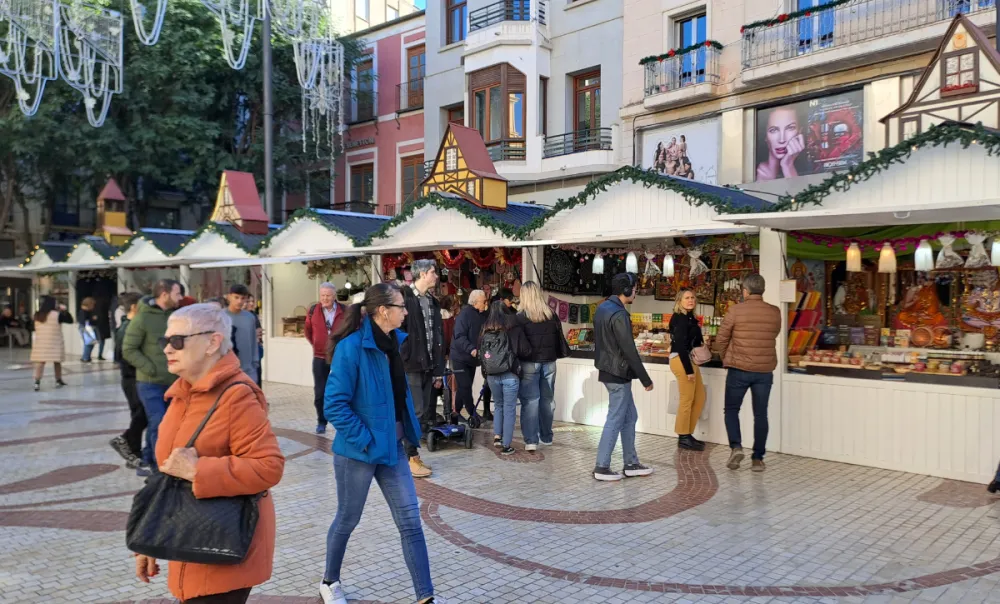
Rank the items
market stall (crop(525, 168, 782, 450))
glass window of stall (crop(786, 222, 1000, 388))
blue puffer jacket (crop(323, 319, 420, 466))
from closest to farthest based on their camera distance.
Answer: blue puffer jacket (crop(323, 319, 420, 466)) < glass window of stall (crop(786, 222, 1000, 388)) < market stall (crop(525, 168, 782, 450))

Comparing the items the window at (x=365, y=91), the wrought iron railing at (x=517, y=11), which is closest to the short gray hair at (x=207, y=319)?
the wrought iron railing at (x=517, y=11)

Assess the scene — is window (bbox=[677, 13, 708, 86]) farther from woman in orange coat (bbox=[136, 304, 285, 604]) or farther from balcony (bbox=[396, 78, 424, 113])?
woman in orange coat (bbox=[136, 304, 285, 604])

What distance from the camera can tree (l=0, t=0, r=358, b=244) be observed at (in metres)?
21.8

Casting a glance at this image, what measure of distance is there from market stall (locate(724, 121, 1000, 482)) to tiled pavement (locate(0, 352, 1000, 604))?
0.36 m

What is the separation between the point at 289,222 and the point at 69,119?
12938 mm

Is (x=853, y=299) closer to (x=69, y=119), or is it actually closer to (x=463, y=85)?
(x=463, y=85)

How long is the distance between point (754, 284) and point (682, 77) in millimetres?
10164

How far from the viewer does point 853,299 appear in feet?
30.6

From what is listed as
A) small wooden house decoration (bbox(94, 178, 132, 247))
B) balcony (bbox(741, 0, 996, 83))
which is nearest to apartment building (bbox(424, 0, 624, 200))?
balcony (bbox(741, 0, 996, 83))

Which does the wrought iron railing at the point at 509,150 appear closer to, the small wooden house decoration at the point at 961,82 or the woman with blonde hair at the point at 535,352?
the small wooden house decoration at the point at 961,82

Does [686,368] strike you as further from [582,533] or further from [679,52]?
[679,52]

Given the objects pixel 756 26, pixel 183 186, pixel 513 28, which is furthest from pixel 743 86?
pixel 183 186

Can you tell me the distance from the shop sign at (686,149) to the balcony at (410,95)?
9.33m

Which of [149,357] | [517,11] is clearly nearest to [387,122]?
[517,11]
